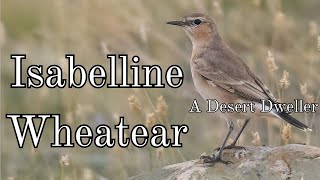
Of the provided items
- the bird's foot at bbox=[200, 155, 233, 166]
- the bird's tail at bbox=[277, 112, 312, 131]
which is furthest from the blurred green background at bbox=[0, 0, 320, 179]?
the bird's foot at bbox=[200, 155, 233, 166]

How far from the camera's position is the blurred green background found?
824 centimetres

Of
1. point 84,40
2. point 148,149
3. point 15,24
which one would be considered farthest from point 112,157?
point 15,24

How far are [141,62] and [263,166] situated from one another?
8.51 feet

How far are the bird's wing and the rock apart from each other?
40cm

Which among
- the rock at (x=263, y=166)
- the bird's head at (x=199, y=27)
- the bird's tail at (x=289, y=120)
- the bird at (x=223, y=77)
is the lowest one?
the rock at (x=263, y=166)

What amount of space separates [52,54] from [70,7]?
1.83ft

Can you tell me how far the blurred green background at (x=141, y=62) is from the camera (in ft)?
27.0

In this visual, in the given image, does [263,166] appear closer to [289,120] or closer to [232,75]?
[289,120]

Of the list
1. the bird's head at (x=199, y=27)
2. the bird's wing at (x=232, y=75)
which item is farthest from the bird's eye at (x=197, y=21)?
the bird's wing at (x=232, y=75)

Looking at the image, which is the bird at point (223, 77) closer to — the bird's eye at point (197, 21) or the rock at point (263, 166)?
the bird's eye at point (197, 21)

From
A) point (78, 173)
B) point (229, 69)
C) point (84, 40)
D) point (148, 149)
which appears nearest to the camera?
point (229, 69)

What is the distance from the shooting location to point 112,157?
9.05 meters

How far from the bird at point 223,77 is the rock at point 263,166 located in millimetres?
185

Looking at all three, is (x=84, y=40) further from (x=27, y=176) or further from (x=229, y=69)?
(x=229, y=69)
